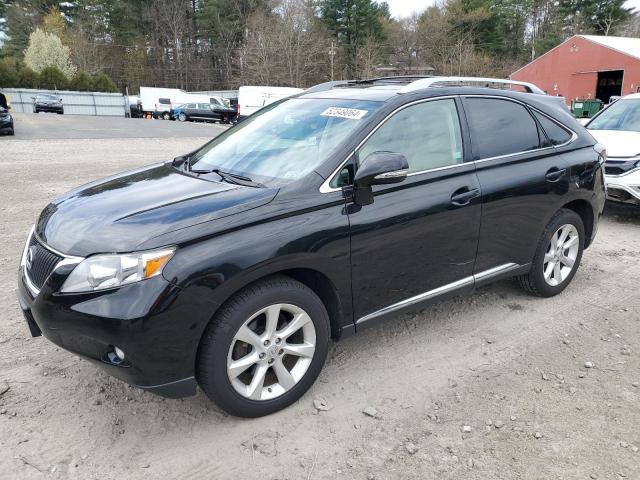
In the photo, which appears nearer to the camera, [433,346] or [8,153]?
[433,346]

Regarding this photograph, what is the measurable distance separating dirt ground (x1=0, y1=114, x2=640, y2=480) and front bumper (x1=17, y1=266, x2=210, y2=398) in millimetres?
433

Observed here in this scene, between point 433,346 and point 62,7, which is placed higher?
point 62,7

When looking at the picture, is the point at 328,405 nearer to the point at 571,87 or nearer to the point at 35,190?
the point at 35,190

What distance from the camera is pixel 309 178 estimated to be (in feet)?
9.93

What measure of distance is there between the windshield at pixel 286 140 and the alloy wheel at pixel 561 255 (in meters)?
2.08

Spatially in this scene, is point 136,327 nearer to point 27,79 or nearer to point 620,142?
point 620,142

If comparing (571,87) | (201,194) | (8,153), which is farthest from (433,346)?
(571,87)

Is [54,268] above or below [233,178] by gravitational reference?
below

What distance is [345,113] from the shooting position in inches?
137

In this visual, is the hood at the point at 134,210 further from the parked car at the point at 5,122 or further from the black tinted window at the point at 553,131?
the parked car at the point at 5,122

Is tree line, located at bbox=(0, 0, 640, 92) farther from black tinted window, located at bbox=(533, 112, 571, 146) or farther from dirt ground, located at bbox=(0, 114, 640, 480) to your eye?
dirt ground, located at bbox=(0, 114, 640, 480)

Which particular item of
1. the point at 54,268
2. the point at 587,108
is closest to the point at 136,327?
the point at 54,268

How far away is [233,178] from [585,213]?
10.5ft

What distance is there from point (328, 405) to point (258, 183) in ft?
4.44
